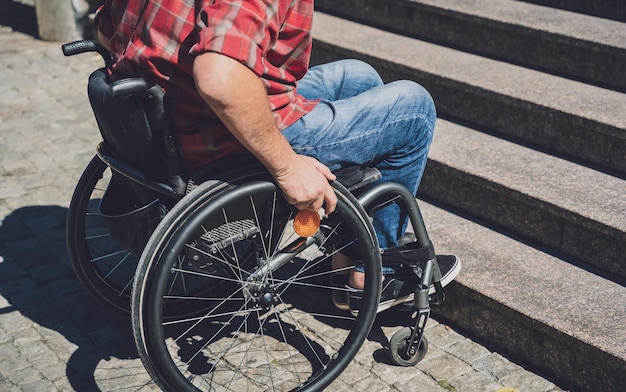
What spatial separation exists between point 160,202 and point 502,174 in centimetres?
168

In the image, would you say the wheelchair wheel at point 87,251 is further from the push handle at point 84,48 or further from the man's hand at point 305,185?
the man's hand at point 305,185

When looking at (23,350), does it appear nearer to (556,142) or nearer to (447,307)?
(447,307)

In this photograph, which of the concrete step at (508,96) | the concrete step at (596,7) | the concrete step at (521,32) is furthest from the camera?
the concrete step at (596,7)

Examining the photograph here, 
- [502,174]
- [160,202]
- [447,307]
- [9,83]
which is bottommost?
[9,83]

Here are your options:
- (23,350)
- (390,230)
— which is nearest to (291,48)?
(390,230)

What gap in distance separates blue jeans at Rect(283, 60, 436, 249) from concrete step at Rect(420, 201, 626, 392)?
424 millimetres

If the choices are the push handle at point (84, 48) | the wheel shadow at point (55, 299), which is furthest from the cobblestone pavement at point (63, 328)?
the push handle at point (84, 48)

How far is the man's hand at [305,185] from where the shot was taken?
2785mm

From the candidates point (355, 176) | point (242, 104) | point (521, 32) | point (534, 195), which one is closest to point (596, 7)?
point (521, 32)

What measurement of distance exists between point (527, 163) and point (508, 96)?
397 millimetres

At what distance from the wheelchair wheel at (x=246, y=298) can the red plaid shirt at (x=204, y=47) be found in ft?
0.65

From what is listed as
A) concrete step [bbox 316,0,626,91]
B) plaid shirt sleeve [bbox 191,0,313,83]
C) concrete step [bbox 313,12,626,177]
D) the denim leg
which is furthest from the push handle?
concrete step [bbox 316,0,626,91]

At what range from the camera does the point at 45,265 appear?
13.1 feet

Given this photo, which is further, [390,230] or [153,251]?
[390,230]
